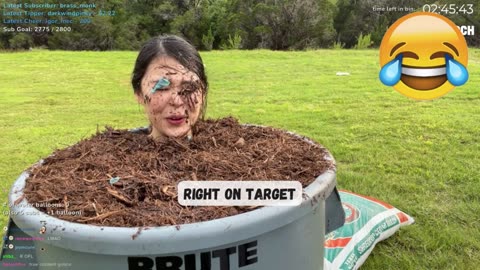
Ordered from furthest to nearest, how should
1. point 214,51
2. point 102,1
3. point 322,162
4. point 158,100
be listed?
point 214,51 → point 102,1 → point 158,100 → point 322,162

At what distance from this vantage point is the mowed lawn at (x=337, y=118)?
6.99 ft

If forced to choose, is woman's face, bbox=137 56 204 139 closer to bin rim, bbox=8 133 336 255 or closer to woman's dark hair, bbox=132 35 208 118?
woman's dark hair, bbox=132 35 208 118

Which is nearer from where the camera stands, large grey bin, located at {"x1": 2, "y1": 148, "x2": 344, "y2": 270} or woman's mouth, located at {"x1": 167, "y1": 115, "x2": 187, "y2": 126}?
large grey bin, located at {"x1": 2, "y1": 148, "x2": 344, "y2": 270}

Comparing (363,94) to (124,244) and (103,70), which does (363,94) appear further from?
(124,244)

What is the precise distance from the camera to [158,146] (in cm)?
136

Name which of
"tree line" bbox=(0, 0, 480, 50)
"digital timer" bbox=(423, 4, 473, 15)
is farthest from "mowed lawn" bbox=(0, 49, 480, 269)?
"digital timer" bbox=(423, 4, 473, 15)

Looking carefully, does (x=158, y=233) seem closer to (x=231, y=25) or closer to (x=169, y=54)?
(x=169, y=54)

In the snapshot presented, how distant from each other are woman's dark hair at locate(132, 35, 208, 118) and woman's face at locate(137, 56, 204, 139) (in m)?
0.02

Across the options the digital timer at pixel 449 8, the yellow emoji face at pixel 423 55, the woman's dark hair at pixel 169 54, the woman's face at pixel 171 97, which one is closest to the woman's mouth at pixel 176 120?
the woman's face at pixel 171 97

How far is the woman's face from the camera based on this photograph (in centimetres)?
142

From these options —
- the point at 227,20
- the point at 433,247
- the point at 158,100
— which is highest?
the point at 227,20

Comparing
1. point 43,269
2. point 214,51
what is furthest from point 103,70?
point 43,269

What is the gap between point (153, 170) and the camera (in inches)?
46.8

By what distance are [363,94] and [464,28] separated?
2358mm
